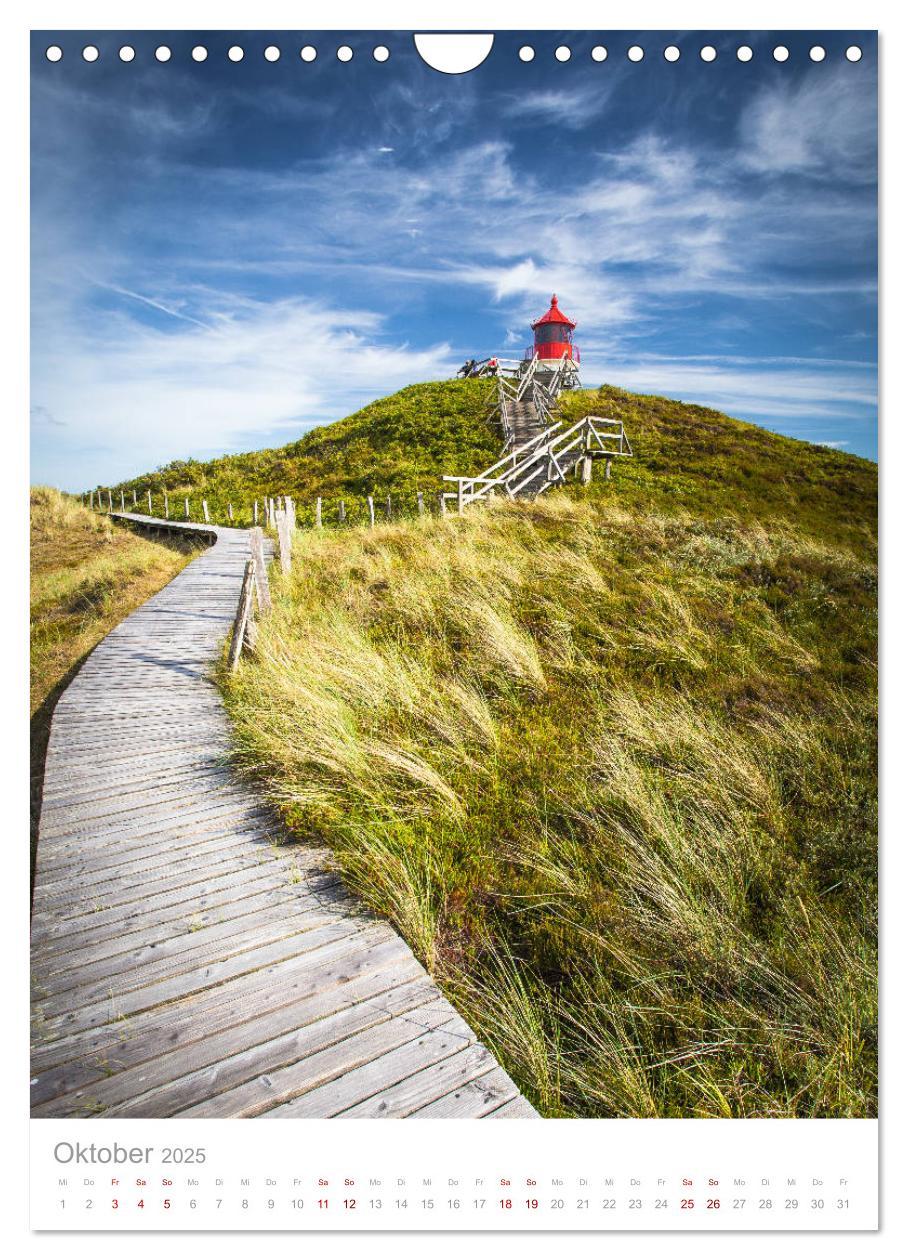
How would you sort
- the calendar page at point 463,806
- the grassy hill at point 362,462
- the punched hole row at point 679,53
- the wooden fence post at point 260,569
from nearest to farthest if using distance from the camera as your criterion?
the calendar page at point 463,806
the punched hole row at point 679,53
the wooden fence post at point 260,569
the grassy hill at point 362,462

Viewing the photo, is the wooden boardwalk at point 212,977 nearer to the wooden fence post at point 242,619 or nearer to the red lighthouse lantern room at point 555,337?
the wooden fence post at point 242,619

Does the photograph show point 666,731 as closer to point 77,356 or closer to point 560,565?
point 77,356

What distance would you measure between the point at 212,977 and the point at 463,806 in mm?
1466

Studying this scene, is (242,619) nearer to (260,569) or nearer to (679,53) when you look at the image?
(260,569)

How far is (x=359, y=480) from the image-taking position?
20781mm

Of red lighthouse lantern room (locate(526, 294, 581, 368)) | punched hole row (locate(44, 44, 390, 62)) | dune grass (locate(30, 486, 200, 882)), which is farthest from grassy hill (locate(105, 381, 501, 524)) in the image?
punched hole row (locate(44, 44, 390, 62))

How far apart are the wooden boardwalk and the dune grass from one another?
1117 millimetres

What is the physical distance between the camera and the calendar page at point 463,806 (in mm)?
1686

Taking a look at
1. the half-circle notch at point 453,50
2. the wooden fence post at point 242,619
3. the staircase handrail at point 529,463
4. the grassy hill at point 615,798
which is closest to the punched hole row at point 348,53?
the half-circle notch at point 453,50

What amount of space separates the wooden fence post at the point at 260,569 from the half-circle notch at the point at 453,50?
14.9 ft

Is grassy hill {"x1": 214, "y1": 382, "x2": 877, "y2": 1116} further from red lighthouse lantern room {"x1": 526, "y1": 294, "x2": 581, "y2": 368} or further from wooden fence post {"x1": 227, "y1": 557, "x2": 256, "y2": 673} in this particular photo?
red lighthouse lantern room {"x1": 526, "y1": 294, "x2": 581, "y2": 368}

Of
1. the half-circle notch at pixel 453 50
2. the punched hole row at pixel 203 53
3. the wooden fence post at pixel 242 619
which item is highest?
the half-circle notch at pixel 453 50

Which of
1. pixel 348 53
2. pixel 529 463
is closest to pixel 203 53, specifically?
pixel 348 53

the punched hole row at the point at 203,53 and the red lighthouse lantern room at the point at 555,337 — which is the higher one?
the red lighthouse lantern room at the point at 555,337
